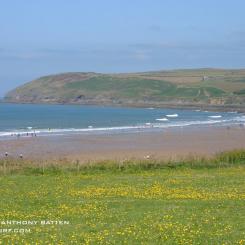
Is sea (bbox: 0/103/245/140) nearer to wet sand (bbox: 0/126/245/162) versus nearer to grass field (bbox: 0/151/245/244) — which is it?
wet sand (bbox: 0/126/245/162)

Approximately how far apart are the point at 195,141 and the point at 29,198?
165ft

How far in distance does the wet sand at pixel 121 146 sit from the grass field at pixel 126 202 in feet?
57.0

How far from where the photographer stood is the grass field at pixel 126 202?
47.3 feet

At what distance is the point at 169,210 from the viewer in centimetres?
1806

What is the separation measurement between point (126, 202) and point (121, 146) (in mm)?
42876

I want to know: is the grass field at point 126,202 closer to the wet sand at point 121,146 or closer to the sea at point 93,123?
the wet sand at point 121,146

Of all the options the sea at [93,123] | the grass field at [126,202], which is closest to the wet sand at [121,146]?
the sea at [93,123]

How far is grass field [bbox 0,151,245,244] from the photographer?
47.3 ft

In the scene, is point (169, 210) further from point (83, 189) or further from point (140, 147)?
point (140, 147)

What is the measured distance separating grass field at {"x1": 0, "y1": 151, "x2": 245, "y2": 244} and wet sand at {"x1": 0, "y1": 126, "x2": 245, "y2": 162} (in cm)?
1739

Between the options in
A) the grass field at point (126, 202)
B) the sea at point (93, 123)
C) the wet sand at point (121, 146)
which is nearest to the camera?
the grass field at point (126, 202)

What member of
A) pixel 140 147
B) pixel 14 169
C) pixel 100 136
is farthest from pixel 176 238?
pixel 100 136

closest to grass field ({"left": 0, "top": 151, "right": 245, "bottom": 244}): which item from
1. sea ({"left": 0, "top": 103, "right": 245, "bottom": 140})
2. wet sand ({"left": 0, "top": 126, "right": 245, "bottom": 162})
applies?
wet sand ({"left": 0, "top": 126, "right": 245, "bottom": 162})

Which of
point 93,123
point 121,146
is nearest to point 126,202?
point 121,146
